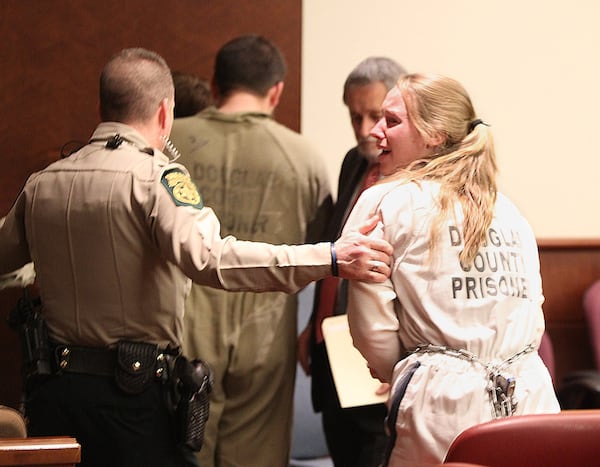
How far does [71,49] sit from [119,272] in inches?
64.0

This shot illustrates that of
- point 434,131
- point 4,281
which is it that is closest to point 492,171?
point 434,131

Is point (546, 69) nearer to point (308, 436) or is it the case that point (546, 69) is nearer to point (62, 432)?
point (308, 436)

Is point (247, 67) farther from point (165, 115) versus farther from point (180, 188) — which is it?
point (180, 188)

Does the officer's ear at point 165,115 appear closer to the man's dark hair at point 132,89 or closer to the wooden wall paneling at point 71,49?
the man's dark hair at point 132,89

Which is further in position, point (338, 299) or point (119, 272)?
point (338, 299)

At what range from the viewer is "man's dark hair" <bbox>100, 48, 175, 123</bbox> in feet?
8.87

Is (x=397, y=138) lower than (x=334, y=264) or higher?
higher

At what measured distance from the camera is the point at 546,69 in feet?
15.8

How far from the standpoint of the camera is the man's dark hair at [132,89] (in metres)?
2.71

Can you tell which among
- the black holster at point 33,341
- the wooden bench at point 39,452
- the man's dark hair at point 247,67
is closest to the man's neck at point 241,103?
the man's dark hair at point 247,67

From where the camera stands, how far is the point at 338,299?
10.7ft

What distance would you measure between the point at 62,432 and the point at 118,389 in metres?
0.17

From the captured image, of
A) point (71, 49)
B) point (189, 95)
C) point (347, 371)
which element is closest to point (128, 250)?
point (347, 371)

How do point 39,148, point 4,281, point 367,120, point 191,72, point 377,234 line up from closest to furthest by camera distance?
point 377,234 < point 4,281 < point 367,120 < point 39,148 < point 191,72
